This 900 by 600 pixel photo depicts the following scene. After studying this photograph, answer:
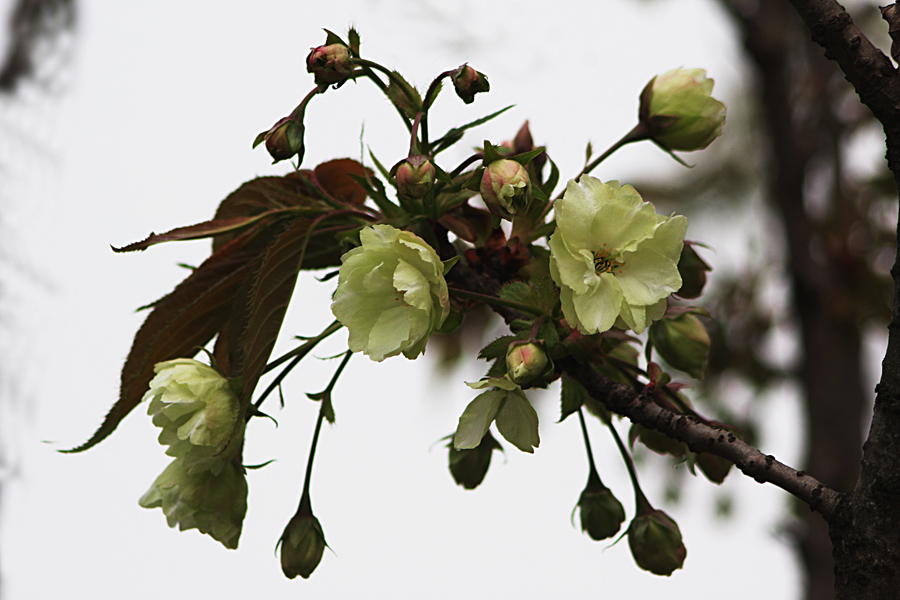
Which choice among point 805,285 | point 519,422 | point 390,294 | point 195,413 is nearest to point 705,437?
point 519,422

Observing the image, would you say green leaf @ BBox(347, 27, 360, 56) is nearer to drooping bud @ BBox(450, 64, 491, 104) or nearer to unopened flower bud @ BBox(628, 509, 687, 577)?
drooping bud @ BBox(450, 64, 491, 104)

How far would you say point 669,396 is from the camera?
66cm

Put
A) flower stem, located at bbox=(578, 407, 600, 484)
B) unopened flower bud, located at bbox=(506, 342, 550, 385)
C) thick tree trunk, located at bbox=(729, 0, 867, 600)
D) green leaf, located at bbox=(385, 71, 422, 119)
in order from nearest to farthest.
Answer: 1. unopened flower bud, located at bbox=(506, 342, 550, 385)
2. green leaf, located at bbox=(385, 71, 422, 119)
3. flower stem, located at bbox=(578, 407, 600, 484)
4. thick tree trunk, located at bbox=(729, 0, 867, 600)

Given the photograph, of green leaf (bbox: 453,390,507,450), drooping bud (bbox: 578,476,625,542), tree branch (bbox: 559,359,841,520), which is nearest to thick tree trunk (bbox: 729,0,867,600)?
drooping bud (bbox: 578,476,625,542)

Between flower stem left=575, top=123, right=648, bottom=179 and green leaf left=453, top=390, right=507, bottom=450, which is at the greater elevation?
flower stem left=575, top=123, right=648, bottom=179

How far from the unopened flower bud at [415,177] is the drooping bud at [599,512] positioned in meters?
0.32

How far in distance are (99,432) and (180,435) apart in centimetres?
11

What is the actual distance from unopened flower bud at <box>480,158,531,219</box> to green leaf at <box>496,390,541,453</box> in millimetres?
122

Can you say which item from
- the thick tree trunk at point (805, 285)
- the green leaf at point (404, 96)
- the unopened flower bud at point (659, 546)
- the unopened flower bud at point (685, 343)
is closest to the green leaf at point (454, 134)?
the green leaf at point (404, 96)

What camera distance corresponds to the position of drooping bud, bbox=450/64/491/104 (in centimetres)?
54

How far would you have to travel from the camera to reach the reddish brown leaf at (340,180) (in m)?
0.71

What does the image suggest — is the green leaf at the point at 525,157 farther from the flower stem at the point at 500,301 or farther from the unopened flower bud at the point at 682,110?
the unopened flower bud at the point at 682,110

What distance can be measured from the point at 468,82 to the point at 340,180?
22 centimetres

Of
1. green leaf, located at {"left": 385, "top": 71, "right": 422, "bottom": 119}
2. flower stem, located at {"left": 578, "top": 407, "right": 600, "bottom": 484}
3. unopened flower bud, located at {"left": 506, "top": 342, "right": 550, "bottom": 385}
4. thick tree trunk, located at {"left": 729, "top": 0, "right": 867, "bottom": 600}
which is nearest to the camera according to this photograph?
unopened flower bud, located at {"left": 506, "top": 342, "right": 550, "bottom": 385}
